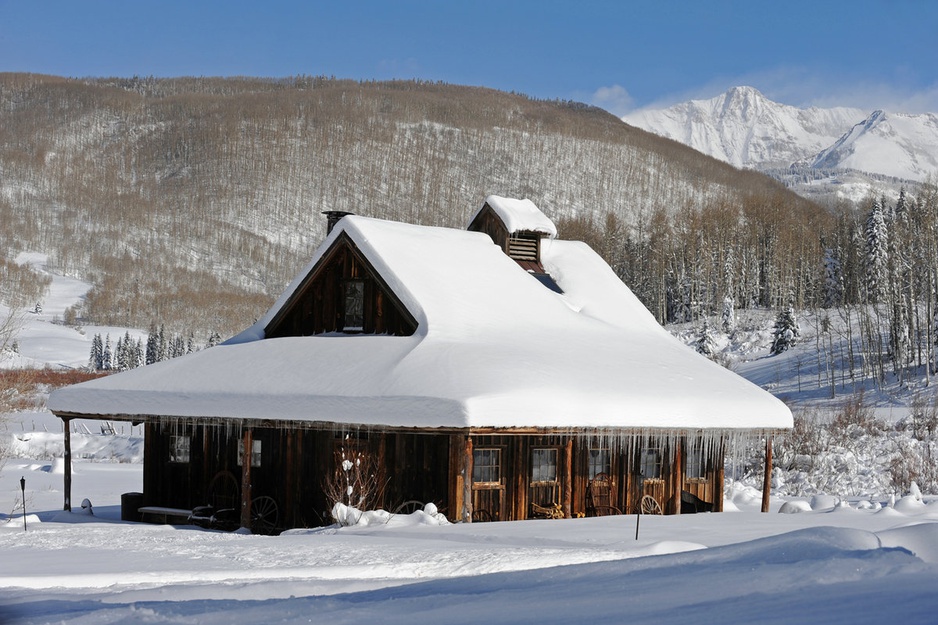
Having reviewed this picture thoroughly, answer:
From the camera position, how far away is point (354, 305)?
24.3 m

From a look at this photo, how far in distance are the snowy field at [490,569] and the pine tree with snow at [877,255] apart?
47.4m

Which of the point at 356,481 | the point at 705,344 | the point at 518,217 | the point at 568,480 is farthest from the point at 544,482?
the point at 705,344

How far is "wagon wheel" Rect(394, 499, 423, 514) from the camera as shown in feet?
65.9

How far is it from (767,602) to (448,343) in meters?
16.7

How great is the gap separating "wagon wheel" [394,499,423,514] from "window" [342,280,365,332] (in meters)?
5.06

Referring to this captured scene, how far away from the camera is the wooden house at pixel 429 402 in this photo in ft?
63.2

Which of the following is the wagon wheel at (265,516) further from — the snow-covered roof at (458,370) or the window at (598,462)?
the window at (598,462)

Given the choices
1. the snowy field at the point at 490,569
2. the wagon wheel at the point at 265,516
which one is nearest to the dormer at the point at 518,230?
the snowy field at the point at 490,569

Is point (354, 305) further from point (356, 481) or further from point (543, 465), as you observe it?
point (543, 465)

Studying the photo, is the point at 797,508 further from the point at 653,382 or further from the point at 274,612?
the point at 274,612

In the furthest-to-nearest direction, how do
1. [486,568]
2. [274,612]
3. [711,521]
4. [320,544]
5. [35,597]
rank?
1. [711,521]
2. [320,544]
3. [486,568]
4. [35,597]
5. [274,612]

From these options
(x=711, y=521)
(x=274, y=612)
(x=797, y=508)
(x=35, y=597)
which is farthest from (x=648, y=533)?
(x=274, y=612)

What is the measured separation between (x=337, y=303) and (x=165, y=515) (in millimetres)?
5873

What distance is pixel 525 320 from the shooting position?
24.5 meters
